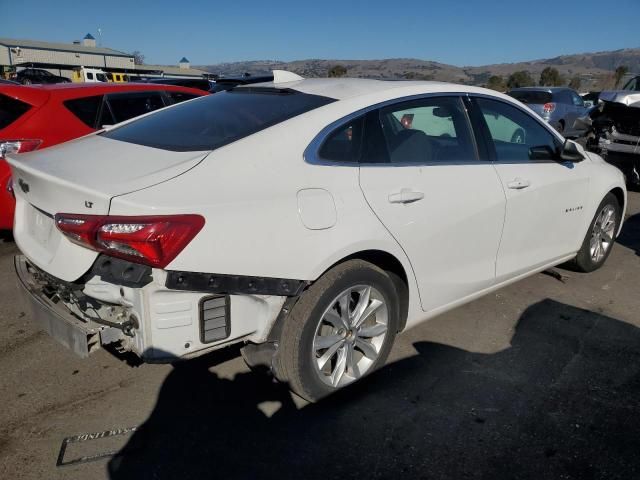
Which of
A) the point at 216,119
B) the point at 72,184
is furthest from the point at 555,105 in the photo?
the point at 72,184

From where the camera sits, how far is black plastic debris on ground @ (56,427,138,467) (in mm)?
2342

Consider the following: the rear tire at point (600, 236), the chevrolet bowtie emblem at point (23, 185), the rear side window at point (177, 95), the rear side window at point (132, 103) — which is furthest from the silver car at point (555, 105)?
the chevrolet bowtie emblem at point (23, 185)

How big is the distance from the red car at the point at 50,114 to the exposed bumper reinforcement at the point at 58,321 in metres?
1.77

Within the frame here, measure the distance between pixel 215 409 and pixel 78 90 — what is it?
4011 millimetres

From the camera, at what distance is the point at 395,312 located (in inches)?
114

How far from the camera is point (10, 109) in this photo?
4.71 m

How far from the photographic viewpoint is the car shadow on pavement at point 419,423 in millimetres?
2330

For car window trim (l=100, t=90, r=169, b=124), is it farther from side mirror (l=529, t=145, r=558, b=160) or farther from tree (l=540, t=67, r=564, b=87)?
tree (l=540, t=67, r=564, b=87)

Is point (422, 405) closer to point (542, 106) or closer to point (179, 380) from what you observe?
point (179, 380)

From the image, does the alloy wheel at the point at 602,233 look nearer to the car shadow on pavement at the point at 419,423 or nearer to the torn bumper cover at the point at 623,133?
the car shadow on pavement at the point at 419,423

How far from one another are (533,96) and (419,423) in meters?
14.7

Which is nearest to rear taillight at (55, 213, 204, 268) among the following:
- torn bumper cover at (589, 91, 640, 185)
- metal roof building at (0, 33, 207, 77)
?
torn bumper cover at (589, 91, 640, 185)

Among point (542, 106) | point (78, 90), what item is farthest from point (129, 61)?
point (78, 90)

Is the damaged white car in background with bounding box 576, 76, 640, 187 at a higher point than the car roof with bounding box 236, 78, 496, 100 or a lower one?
lower
